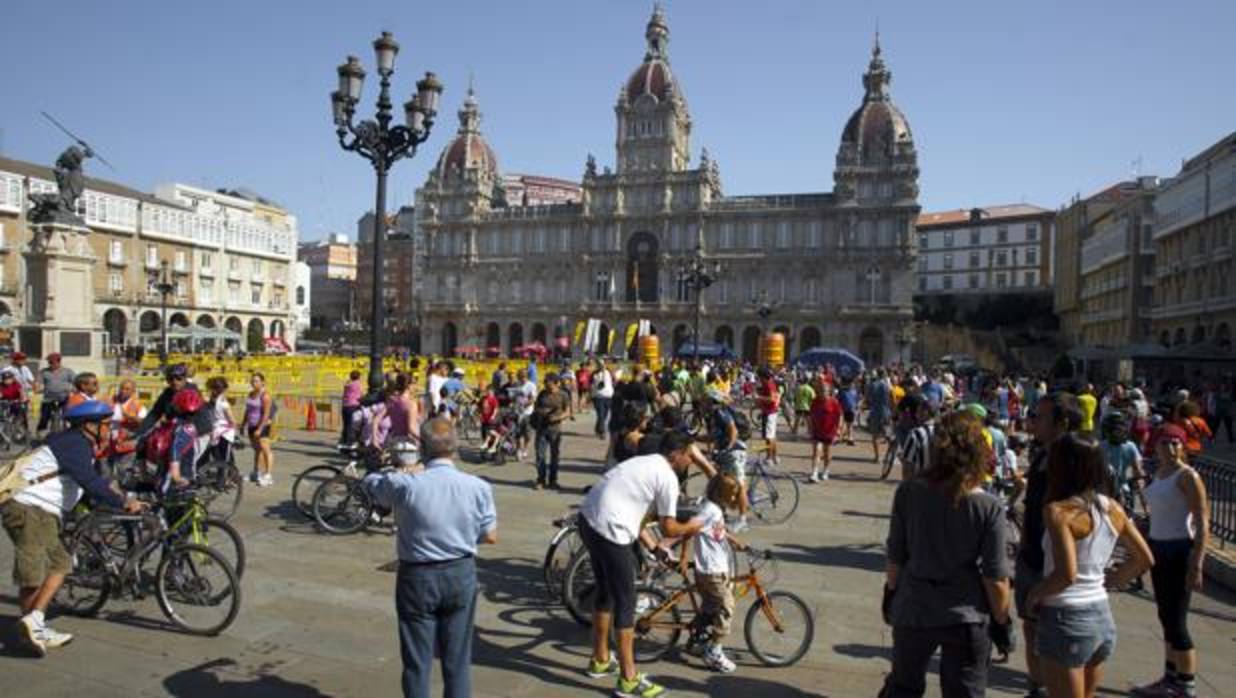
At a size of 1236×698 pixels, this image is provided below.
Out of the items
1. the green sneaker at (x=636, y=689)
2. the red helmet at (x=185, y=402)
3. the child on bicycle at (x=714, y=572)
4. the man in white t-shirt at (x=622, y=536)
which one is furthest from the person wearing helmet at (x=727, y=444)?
the red helmet at (x=185, y=402)

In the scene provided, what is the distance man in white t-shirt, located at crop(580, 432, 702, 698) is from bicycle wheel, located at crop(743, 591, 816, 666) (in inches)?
36.6

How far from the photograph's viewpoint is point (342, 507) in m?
8.97

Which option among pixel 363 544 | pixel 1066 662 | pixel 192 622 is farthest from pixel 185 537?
pixel 1066 662

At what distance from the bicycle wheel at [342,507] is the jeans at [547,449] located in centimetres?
325

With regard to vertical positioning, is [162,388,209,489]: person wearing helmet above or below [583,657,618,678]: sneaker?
above

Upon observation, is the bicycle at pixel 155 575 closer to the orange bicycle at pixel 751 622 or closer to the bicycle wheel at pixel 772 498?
the orange bicycle at pixel 751 622

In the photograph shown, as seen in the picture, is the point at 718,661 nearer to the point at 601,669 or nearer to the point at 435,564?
the point at 601,669

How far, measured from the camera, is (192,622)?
590 centimetres

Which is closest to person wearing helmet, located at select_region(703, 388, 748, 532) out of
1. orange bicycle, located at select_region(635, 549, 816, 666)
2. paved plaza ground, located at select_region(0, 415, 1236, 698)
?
paved plaza ground, located at select_region(0, 415, 1236, 698)

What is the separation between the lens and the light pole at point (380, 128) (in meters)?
12.7

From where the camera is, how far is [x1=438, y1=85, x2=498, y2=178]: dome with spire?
84688 millimetres

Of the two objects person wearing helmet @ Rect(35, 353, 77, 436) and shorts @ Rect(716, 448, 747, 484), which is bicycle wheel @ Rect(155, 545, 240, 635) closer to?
shorts @ Rect(716, 448, 747, 484)

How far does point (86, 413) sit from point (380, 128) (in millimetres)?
8720

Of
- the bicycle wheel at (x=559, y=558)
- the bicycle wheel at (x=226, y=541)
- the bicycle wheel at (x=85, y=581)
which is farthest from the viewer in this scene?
the bicycle wheel at (x=559, y=558)
